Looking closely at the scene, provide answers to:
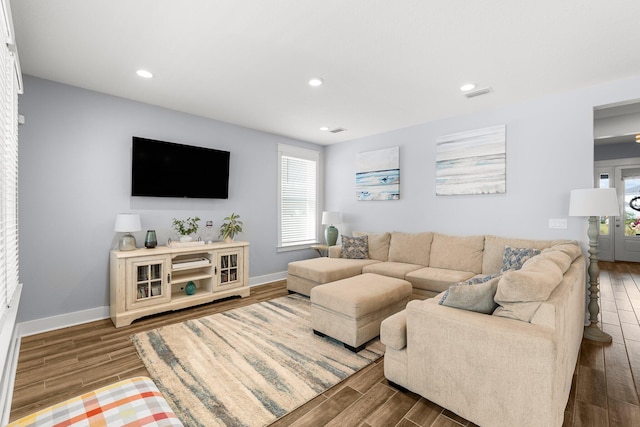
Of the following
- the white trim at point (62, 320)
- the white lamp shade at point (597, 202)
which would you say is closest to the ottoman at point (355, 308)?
Result: the white lamp shade at point (597, 202)

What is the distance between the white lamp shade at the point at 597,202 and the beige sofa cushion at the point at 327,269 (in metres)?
2.56

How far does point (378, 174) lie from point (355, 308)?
9.98 ft

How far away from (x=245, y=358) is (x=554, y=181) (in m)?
3.89

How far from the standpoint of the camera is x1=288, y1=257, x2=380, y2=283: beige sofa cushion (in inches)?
155

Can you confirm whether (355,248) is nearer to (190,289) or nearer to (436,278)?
(436,278)

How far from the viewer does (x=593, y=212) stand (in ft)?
9.37

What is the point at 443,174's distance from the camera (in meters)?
4.35

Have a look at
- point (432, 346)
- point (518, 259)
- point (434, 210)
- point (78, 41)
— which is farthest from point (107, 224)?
point (518, 259)

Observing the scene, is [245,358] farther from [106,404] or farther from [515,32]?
[515,32]

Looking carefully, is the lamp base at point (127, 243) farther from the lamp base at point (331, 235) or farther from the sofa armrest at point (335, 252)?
the lamp base at point (331, 235)

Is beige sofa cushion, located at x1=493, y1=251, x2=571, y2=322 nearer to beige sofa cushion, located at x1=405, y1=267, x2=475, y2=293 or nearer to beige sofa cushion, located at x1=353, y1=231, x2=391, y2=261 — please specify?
beige sofa cushion, located at x1=405, y1=267, x2=475, y2=293

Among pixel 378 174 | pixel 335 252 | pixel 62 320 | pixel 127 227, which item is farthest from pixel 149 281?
pixel 378 174

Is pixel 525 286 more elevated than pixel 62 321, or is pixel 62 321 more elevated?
pixel 525 286

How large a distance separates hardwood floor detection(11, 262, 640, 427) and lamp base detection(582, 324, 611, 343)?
0.08 meters
